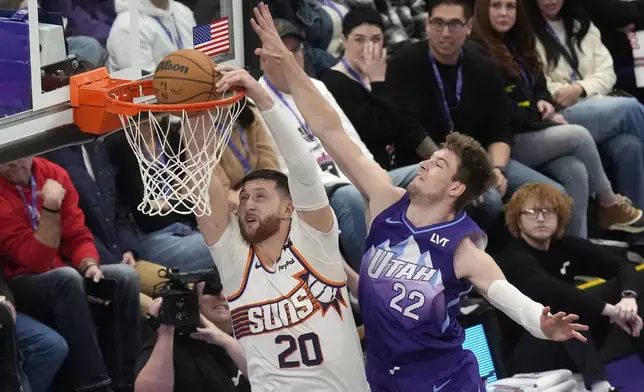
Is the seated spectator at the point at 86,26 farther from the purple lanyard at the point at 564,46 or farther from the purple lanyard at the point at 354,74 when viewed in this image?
the purple lanyard at the point at 564,46

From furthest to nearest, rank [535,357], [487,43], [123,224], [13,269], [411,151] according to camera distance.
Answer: [487,43] < [411,151] < [535,357] < [123,224] < [13,269]

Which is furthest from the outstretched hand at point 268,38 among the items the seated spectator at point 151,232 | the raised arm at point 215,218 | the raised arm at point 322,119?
the seated spectator at point 151,232

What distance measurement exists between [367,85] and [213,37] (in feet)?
6.76

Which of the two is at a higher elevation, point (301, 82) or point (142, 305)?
point (301, 82)

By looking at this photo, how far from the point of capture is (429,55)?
25.8 ft

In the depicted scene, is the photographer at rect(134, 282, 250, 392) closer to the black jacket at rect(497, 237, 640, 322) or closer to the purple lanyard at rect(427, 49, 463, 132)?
the black jacket at rect(497, 237, 640, 322)

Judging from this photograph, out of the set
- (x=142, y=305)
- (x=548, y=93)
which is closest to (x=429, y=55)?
(x=548, y=93)

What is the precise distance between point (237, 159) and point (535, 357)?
2.10 meters

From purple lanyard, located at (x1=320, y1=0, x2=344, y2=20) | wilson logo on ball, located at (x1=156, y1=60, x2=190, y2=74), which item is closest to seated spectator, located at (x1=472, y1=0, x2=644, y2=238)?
purple lanyard, located at (x1=320, y1=0, x2=344, y2=20)

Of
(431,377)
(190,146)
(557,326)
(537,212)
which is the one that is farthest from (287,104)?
(557,326)

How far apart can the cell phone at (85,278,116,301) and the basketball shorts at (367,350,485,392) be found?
5.23 feet

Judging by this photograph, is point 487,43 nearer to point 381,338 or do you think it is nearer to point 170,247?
point 170,247

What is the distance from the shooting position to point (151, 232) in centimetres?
686

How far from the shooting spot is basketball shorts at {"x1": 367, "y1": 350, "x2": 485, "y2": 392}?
5254 mm
